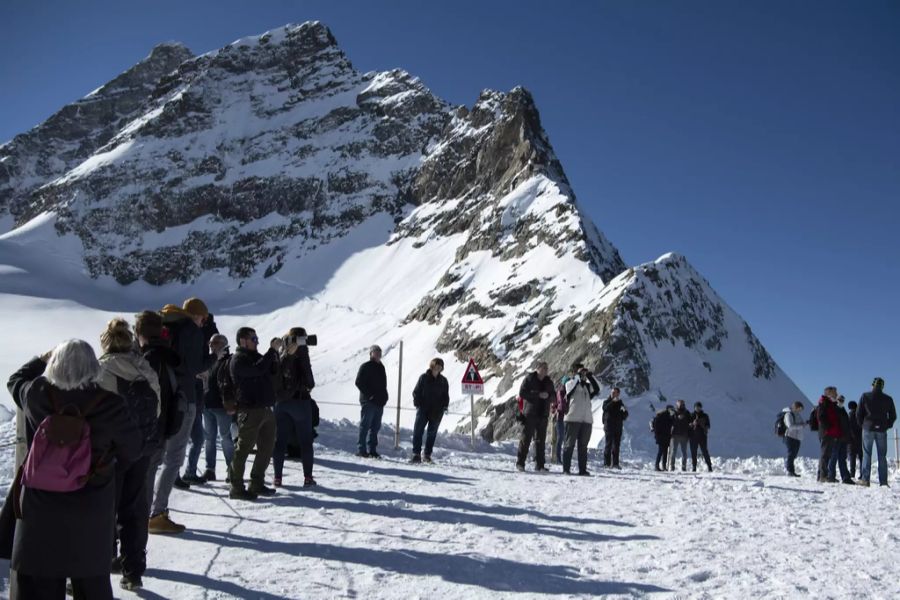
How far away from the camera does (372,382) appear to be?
13.6 metres

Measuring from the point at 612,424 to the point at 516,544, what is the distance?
12018 mm

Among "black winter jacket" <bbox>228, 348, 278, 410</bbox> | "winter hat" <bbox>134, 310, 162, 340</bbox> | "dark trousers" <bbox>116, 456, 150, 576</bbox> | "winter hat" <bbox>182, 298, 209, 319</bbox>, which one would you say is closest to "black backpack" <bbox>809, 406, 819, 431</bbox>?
"black winter jacket" <bbox>228, 348, 278, 410</bbox>

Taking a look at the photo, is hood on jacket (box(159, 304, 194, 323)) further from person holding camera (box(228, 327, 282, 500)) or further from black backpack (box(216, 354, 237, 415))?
black backpack (box(216, 354, 237, 415))

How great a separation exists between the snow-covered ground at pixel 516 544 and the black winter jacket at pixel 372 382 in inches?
114

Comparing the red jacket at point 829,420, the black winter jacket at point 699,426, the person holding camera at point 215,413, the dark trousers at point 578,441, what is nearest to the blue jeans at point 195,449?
the person holding camera at point 215,413

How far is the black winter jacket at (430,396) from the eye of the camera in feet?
46.3

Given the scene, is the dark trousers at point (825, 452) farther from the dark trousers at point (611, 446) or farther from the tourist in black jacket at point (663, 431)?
the tourist in black jacket at point (663, 431)

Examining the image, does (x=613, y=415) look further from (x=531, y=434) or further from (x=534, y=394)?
(x=534, y=394)

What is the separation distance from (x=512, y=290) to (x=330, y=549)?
181ft

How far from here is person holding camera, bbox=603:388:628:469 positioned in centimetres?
1789

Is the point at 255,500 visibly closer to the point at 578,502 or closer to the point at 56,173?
the point at 578,502

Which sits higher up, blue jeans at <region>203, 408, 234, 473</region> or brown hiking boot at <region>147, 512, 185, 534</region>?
blue jeans at <region>203, 408, 234, 473</region>

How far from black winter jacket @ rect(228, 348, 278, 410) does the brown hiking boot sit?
1.59 meters

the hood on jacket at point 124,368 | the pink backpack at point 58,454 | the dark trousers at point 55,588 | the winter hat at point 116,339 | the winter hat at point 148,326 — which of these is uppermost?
the winter hat at point 148,326
